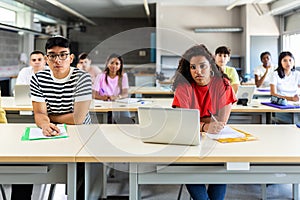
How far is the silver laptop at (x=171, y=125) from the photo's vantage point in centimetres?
145

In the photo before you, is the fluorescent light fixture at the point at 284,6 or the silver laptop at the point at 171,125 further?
the fluorescent light fixture at the point at 284,6

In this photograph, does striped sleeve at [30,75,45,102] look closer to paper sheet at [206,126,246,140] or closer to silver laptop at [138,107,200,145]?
silver laptop at [138,107,200,145]

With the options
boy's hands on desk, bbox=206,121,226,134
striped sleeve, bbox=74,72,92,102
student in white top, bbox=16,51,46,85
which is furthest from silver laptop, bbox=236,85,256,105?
student in white top, bbox=16,51,46,85

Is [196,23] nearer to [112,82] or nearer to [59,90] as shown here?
[112,82]

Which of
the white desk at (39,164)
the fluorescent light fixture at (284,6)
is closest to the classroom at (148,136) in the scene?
the white desk at (39,164)

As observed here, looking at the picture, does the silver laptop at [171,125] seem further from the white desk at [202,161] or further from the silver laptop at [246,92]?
the silver laptop at [246,92]

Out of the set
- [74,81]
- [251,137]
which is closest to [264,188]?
[251,137]

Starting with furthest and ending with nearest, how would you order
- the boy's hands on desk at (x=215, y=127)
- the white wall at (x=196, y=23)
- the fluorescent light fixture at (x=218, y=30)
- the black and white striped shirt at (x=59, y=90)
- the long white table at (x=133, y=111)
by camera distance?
1. the white wall at (x=196, y=23)
2. the fluorescent light fixture at (x=218, y=30)
3. the long white table at (x=133, y=111)
4. the black and white striped shirt at (x=59, y=90)
5. the boy's hands on desk at (x=215, y=127)

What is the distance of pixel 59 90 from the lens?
2164 millimetres

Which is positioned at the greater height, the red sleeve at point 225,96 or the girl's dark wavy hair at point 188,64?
the girl's dark wavy hair at point 188,64

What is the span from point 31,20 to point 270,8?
5.82 m

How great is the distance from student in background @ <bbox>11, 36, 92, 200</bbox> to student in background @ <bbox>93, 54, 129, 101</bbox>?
4.76ft

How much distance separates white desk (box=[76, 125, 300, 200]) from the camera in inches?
53.5

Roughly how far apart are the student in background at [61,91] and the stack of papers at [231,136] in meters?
0.92
